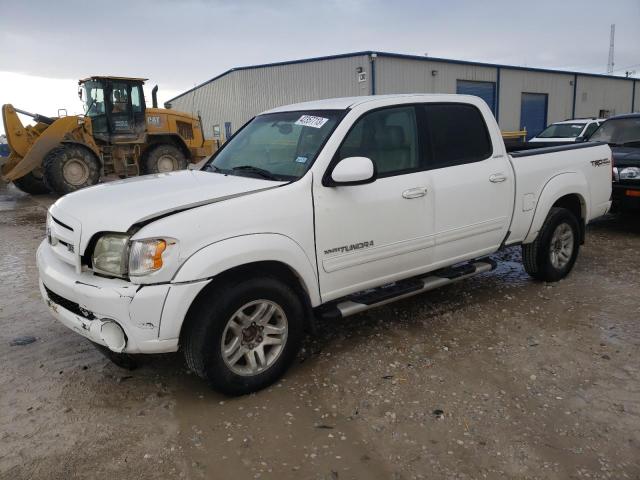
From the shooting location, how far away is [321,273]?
3.48m

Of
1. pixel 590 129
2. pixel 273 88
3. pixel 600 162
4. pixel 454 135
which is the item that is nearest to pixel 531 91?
pixel 273 88

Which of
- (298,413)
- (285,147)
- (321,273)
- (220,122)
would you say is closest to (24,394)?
(298,413)

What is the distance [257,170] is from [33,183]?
40.7 feet

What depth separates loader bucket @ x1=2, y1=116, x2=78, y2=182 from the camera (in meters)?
12.7

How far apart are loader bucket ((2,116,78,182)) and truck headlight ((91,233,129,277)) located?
11.3m

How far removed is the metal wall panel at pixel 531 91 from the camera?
26.5 m

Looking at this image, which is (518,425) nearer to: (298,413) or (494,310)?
(298,413)

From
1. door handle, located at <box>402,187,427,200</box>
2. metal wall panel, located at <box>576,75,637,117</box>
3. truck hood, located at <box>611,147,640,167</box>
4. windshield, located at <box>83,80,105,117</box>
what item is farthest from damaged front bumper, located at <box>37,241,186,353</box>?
metal wall panel, located at <box>576,75,637,117</box>

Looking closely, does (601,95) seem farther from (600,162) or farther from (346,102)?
(346,102)

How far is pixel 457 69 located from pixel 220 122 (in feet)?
49.7

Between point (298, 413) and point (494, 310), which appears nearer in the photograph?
point (298, 413)

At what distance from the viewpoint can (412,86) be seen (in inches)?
868

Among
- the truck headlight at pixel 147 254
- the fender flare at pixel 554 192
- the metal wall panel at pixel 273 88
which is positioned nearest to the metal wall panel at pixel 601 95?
the metal wall panel at pixel 273 88

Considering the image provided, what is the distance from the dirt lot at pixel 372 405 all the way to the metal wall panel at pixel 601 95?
1224 inches
